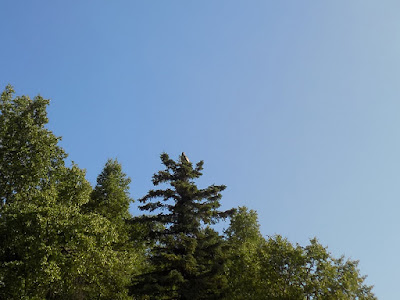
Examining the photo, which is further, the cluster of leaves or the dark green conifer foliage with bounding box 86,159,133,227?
the dark green conifer foliage with bounding box 86,159,133,227

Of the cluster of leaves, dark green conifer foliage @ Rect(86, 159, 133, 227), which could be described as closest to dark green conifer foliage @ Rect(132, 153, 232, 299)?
the cluster of leaves

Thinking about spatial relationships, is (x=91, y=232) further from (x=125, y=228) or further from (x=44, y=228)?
(x=125, y=228)

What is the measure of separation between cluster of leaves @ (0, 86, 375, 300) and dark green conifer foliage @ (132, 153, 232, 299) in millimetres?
83

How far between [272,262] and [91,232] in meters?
14.1

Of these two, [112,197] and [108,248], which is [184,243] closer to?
[108,248]

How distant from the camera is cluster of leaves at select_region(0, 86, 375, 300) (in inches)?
887

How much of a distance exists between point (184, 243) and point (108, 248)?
20.2ft

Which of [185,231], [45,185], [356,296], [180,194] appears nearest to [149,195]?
[180,194]

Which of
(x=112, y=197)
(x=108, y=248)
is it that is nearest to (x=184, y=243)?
(x=108, y=248)

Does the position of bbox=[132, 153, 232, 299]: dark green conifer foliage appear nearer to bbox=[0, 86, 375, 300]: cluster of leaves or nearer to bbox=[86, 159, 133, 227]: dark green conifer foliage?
bbox=[0, 86, 375, 300]: cluster of leaves

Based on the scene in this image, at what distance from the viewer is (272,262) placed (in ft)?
86.8

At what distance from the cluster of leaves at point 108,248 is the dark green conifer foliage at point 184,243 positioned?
0.08 m

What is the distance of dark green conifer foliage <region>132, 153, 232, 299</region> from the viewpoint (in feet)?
82.2

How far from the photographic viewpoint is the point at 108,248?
1045 inches
